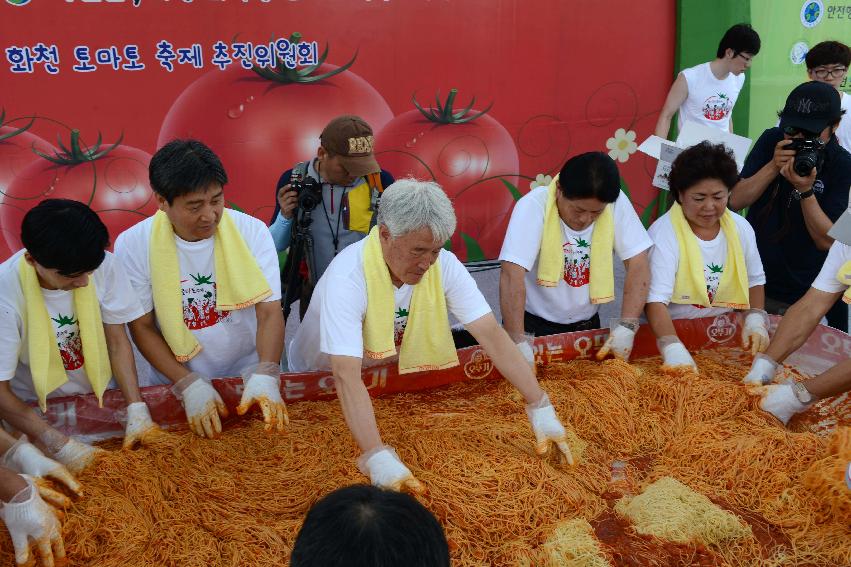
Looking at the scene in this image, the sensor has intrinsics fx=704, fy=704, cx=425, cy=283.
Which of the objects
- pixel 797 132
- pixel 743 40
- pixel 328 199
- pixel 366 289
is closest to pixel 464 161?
pixel 743 40

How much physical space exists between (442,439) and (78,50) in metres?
3.48

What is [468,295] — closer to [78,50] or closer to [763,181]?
[763,181]

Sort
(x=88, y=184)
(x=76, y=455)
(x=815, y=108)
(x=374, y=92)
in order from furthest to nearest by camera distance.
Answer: (x=374, y=92), (x=88, y=184), (x=815, y=108), (x=76, y=455)

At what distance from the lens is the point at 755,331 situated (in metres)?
3.00

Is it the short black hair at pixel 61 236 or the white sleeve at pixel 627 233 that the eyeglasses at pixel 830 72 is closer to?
the white sleeve at pixel 627 233

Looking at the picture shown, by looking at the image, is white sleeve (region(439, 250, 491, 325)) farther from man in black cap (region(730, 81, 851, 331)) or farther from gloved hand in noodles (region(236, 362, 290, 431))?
man in black cap (region(730, 81, 851, 331))

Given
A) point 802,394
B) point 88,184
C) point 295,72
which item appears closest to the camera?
point 802,394

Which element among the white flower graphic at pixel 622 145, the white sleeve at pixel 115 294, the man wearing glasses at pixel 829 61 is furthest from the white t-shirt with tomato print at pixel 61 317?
the white flower graphic at pixel 622 145

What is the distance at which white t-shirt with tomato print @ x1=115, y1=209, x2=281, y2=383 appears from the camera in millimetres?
2467

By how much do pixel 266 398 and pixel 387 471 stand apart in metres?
0.60

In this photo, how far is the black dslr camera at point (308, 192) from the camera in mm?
3172

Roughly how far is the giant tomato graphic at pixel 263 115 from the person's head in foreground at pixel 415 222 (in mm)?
2893

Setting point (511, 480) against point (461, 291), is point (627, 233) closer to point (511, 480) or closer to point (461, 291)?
point (461, 291)

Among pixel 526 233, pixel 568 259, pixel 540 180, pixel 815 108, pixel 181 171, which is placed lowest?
pixel 568 259
